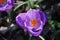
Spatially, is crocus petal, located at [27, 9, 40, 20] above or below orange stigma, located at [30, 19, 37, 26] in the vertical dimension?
above

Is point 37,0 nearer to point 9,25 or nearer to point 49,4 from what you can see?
point 49,4

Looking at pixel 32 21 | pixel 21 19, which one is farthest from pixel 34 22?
pixel 21 19

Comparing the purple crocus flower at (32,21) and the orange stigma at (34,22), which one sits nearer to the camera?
the purple crocus flower at (32,21)

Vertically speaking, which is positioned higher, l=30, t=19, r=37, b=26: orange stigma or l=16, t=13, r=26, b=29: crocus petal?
l=16, t=13, r=26, b=29: crocus petal

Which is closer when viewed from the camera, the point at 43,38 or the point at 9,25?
the point at 43,38

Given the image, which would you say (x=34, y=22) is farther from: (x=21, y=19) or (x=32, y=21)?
(x=21, y=19)

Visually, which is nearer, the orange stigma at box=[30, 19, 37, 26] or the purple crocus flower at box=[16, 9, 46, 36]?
the purple crocus flower at box=[16, 9, 46, 36]

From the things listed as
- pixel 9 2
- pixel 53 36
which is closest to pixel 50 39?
pixel 53 36

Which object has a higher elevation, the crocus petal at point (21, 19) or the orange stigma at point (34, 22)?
the crocus petal at point (21, 19)
